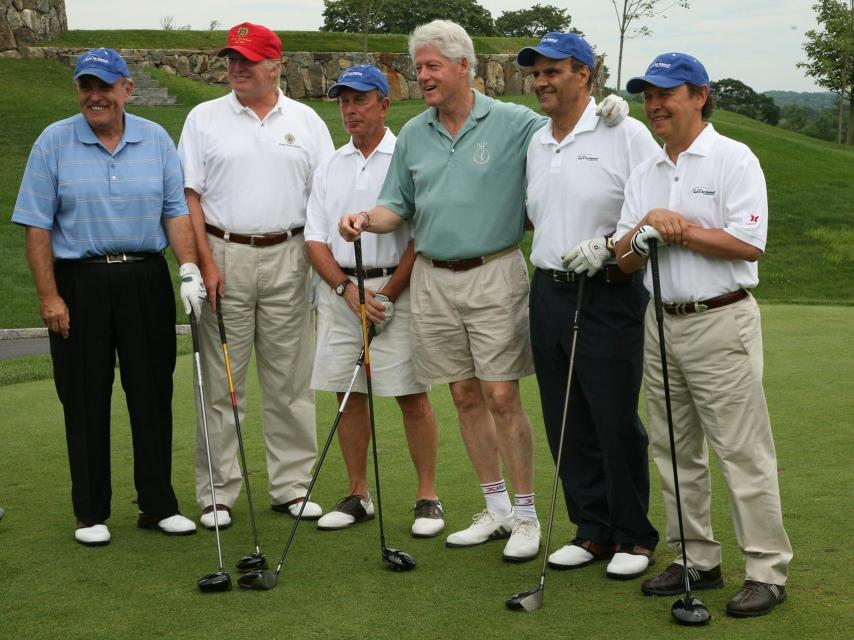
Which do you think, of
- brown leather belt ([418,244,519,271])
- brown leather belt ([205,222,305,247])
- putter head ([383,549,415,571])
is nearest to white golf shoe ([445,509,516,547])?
putter head ([383,549,415,571])

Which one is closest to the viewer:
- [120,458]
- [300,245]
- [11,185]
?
[300,245]

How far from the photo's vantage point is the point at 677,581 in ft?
12.6

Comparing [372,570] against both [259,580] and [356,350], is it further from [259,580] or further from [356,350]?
[356,350]

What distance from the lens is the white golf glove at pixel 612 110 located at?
13.4 feet

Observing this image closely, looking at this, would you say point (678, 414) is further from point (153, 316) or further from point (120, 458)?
point (120, 458)

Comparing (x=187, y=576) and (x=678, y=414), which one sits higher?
(x=678, y=414)

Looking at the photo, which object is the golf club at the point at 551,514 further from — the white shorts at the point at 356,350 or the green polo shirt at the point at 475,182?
the white shorts at the point at 356,350

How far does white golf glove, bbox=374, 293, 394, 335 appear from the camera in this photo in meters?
4.79

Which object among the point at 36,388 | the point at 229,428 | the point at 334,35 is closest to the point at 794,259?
the point at 36,388

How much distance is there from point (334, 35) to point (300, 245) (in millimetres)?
25711

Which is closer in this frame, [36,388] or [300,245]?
[300,245]

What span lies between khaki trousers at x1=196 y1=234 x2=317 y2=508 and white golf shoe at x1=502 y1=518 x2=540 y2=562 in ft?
3.98

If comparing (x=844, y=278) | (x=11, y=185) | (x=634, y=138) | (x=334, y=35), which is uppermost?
(x=334, y=35)

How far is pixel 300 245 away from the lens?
16.9 ft
